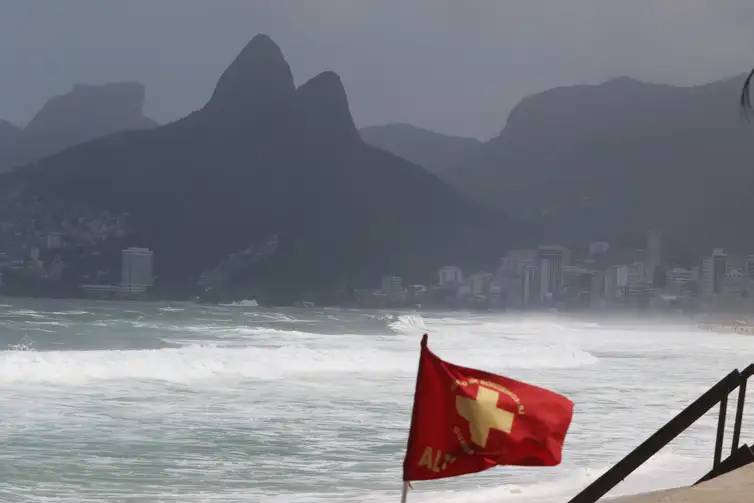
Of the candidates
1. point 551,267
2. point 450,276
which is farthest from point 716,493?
point 551,267

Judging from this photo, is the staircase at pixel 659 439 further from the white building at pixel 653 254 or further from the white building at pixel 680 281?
the white building at pixel 653 254

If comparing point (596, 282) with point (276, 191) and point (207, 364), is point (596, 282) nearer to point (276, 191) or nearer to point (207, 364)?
point (276, 191)

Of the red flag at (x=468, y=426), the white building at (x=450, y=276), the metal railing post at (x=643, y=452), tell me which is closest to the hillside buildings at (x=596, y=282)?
the white building at (x=450, y=276)

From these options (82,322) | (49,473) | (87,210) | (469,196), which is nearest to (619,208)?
(469,196)

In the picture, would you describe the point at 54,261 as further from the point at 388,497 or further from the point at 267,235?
the point at 388,497

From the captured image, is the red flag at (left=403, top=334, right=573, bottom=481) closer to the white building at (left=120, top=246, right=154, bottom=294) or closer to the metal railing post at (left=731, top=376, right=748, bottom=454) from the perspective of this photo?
the metal railing post at (left=731, top=376, right=748, bottom=454)

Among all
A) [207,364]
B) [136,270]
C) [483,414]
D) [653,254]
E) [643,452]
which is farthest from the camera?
[653,254]
